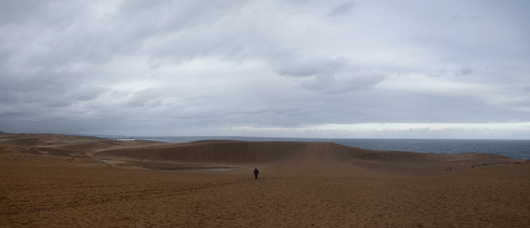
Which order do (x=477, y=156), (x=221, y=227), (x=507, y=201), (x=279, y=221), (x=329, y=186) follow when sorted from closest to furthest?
(x=221, y=227) < (x=279, y=221) < (x=507, y=201) < (x=329, y=186) < (x=477, y=156)

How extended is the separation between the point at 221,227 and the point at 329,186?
31.7 feet

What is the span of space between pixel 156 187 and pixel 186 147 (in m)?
27.7

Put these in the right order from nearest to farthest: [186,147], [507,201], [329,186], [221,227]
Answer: [221,227] < [507,201] < [329,186] < [186,147]

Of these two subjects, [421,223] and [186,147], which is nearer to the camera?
[421,223]

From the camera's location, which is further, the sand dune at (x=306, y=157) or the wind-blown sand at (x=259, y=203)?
the sand dune at (x=306, y=157)

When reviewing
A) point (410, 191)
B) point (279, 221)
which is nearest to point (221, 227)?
point (279, 221)

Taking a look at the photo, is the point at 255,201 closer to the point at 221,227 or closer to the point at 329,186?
the point at 221,227

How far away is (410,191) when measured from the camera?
15039mm

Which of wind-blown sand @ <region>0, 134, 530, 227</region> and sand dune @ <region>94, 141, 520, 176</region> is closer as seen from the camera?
wind-blown sand @ <region>0, 134, 530, 227</region>

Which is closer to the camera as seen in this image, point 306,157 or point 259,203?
point 259,203

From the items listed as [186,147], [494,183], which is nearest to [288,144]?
[186,147]

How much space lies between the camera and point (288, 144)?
1670 inches

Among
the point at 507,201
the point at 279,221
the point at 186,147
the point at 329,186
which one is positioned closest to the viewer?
the point at 279,221

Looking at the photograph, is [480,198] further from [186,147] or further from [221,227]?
[186,147]
